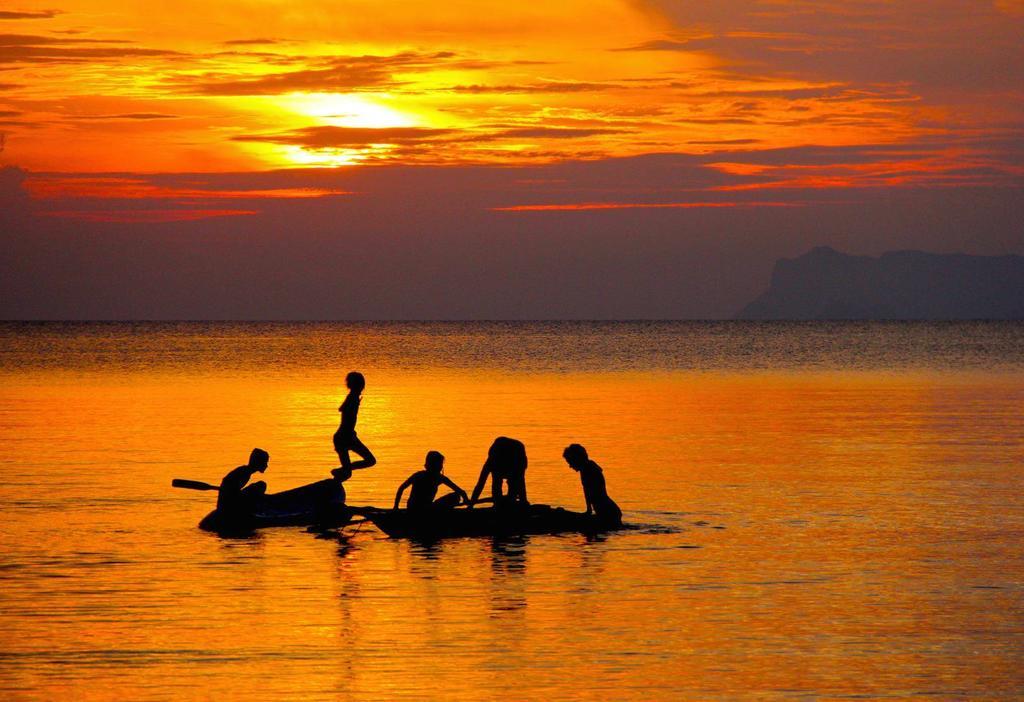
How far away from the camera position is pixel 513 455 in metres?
22.0

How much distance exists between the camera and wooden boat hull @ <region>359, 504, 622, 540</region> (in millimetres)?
22031

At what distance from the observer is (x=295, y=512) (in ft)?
77.4

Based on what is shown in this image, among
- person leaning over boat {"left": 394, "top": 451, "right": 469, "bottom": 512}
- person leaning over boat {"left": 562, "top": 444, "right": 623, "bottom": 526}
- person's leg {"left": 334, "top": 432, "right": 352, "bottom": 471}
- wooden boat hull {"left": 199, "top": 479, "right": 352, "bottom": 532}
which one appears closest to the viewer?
person leaning over boat {"left": 394, "top": 451, "right": 469, "bottom": 512}

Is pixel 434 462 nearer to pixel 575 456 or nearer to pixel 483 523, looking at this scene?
pixel 483 523

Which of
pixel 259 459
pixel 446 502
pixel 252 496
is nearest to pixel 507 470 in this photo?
pixel 446 502

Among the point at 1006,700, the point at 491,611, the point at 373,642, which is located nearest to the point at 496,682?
the point at 373,642

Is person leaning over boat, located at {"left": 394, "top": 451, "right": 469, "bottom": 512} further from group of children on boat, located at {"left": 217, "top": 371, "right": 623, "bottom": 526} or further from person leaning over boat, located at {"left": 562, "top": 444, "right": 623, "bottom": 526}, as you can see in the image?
person leaning over boat, located at {"left": 562, "top": 444, "right": 623, "bottom": 526}

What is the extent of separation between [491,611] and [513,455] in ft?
19.0

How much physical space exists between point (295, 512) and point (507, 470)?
3956 mm

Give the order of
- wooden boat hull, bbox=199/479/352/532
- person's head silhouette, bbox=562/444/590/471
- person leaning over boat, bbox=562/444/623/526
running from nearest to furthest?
person's head silhouette, bbox=562/444/590/471 < person leaning over boat, bbox=562/444/623/526 < wooden boat hull, bbox=199/479/352/532

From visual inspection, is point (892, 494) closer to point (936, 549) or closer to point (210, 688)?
point (936, 549)

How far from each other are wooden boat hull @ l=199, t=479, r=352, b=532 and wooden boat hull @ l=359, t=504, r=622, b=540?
0.90 m

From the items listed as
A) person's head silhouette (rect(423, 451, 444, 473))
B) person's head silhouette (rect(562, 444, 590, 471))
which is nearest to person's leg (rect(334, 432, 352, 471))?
person's head silhouette (rect(423, 451, 444, 473))

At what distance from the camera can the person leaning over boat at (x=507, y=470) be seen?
22.0 meters
